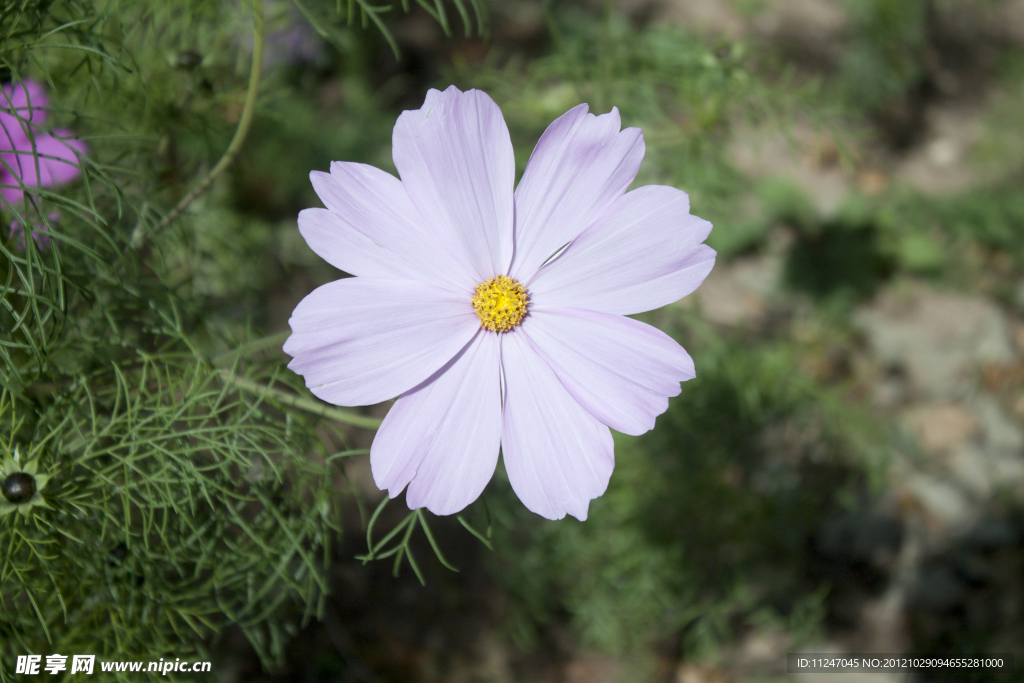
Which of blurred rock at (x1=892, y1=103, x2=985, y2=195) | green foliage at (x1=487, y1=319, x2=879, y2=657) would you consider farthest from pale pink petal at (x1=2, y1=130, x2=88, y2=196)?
blurred rock at (x1=892, y1=103, x2=985, y2=195)

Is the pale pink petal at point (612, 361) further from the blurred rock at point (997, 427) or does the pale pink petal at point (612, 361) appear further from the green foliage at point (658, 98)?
the blurred rock at point (997, 427)

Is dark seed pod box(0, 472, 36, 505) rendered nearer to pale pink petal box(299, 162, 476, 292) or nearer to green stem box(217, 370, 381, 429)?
green stem box(217, 370, 381, 429)

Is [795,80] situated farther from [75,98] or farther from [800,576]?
[75,98]

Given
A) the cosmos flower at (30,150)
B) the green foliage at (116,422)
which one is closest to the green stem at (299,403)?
the green foliage at (116,422)

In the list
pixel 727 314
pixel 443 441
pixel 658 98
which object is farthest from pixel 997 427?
pixel 443 441

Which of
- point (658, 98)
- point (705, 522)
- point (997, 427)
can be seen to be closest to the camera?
point (658, 98)

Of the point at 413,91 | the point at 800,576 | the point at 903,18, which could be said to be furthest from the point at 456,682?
the point at 903,18

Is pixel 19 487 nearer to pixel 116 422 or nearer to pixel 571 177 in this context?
pixel 116 422
